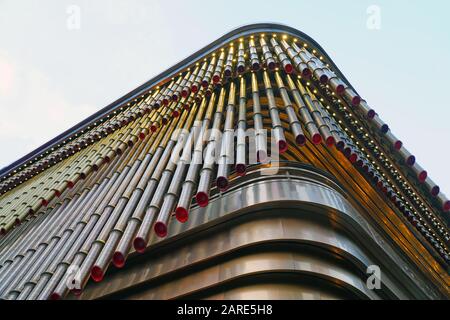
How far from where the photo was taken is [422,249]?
9812 millimetres

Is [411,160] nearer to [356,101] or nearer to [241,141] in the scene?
[356,101]

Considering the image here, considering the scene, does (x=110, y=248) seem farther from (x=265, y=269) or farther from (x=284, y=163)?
(x=284, y=163)

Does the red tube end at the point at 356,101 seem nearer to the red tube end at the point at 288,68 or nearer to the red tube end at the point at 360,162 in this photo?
the red tube end at the point at 360,162

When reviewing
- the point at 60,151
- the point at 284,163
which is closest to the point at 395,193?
the point at 284,163

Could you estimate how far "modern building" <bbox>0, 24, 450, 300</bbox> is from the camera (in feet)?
15.6

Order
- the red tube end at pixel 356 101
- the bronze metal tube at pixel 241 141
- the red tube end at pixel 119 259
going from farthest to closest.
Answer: the red tube end at pixel 356 101, the bronze metal tube at pixel 241 141, the red tube end at pixel 119 259

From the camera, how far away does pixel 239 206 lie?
546 centimetres

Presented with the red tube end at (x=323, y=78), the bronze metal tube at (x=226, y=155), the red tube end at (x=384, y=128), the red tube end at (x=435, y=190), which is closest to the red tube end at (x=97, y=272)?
the bronze metal tube at (x=226, y=155)

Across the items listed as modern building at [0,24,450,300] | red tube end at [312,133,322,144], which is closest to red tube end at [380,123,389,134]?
modern building at [0,24,450,300]

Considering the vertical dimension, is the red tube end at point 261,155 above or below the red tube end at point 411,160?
below

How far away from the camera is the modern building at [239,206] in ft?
15.6

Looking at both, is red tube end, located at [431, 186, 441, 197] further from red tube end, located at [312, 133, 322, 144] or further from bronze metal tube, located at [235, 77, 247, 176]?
bronze metal tube, located at [235, 77, 247, 176]

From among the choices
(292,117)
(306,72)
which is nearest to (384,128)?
(306,72)
